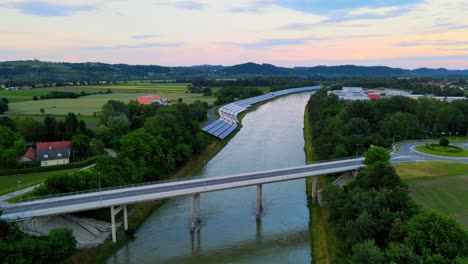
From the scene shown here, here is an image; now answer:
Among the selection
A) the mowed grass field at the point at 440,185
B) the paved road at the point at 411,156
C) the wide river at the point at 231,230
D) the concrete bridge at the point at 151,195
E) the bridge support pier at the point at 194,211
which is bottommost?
the wide river at the point at 231,230

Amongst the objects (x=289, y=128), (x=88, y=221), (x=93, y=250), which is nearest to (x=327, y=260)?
(x=93, y=250)

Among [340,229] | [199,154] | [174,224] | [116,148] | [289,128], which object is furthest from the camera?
[289,128]

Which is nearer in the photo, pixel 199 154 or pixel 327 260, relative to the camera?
pixel 327 260

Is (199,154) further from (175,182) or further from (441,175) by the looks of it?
(441,175)

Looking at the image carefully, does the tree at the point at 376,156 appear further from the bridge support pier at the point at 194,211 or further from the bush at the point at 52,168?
the bush at the point at 52,168

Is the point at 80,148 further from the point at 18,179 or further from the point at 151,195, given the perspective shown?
the point at 151,195

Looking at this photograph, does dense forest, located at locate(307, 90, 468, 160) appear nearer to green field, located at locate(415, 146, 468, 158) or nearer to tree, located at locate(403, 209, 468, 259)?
green field, located at locate(415, 146, 468, 158)

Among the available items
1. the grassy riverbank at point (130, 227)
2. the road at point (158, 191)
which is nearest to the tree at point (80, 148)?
the grassy riverbank at point (130, 227)
